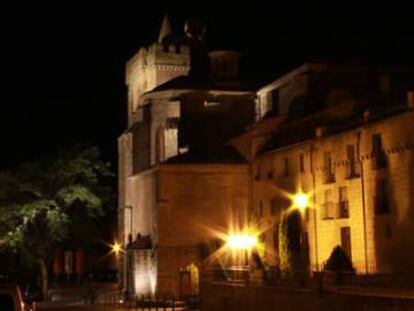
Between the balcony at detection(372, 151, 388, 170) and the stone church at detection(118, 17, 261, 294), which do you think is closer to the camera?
the balcony at detection(372, 151, 388, 170)

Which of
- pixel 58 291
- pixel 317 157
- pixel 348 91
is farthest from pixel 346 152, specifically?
pixel 58 291

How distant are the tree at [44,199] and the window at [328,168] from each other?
804 inches

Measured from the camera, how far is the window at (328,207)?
4188cm

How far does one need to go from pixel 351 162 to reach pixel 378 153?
2512mm

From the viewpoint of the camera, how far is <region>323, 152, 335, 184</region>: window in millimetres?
42094

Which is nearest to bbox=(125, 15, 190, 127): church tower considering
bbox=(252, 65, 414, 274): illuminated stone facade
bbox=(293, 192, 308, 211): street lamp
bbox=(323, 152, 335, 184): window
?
bbox=(252, 65, 414, 274): illuminated stone facade

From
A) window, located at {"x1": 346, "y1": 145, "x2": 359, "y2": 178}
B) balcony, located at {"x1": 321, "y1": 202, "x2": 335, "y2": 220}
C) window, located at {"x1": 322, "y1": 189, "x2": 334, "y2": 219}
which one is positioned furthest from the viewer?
window, located at {"x1": 322, "y1": 189, "x2": 334, "y2": 219}

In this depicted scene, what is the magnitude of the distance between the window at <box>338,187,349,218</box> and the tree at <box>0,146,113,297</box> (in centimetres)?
2168

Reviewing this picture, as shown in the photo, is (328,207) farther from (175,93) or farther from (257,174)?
(175,93)

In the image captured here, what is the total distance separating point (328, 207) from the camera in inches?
1662

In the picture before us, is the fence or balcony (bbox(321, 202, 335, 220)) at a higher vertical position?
balcony (bbox(321, 202, 335, 220))

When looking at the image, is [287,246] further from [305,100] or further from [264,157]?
[305,100]

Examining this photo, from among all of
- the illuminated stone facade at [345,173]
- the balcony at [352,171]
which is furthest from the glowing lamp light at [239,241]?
the balcony at [352,171]

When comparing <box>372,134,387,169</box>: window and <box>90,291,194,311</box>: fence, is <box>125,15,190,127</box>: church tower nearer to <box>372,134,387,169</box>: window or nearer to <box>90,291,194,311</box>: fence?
<box>90,291,194,311</box>: fence
